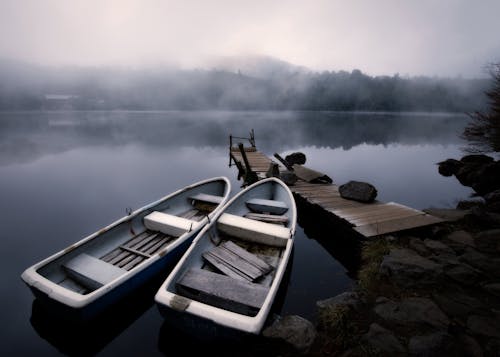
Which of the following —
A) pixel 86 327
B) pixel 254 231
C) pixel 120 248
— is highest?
pixel 254 231

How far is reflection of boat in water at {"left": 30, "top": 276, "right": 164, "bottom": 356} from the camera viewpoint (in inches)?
222

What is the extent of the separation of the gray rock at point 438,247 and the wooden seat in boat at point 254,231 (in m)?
3.94

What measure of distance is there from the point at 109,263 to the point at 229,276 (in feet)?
9.97

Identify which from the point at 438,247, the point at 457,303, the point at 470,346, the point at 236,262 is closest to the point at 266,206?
the point at 236,262

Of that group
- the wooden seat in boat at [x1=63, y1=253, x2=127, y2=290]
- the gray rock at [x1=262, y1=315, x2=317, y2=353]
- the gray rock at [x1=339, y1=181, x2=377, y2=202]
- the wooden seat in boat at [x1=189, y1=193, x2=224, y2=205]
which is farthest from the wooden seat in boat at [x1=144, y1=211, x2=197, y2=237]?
the gray rock at [x1=339, y1=181, x2=377, y2=202]

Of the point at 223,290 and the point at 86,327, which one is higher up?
the point at 223,290

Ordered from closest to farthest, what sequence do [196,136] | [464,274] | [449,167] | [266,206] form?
[464,274] → [266,206] → [449,167] → [196,136]

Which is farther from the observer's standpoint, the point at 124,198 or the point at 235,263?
the point at 124,198

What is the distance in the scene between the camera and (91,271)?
596cm

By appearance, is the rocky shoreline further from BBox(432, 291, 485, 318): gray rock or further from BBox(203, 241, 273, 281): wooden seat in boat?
BBox(203, 241, 273, 281): wooden seat in boat

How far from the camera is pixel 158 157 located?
32.2 m

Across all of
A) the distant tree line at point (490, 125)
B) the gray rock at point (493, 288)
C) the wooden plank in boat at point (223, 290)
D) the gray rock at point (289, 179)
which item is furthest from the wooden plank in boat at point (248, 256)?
the distant tree line at point (490, 125)

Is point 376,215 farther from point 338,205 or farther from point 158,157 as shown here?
point 158,157

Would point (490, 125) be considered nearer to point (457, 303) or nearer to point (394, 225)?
point (394, 225)
